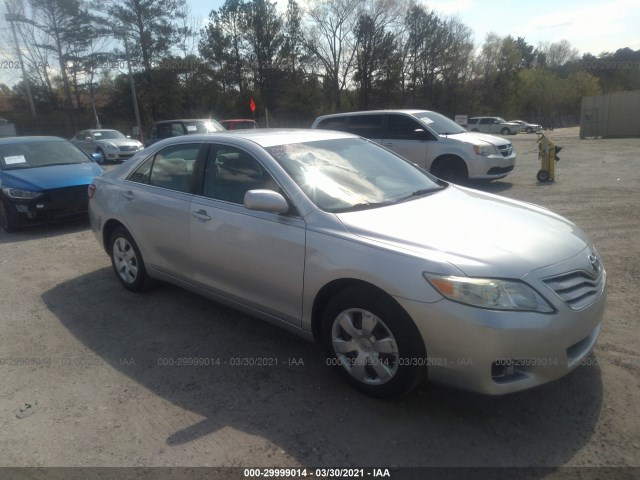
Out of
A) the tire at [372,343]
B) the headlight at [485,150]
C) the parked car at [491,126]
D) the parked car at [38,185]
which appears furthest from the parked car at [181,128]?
the parked car at [491,126]

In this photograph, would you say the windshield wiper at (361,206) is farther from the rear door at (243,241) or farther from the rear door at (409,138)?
the rear door at (409,138)

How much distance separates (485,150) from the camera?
385 inches

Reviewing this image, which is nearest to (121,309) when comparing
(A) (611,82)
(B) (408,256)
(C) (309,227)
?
(C) (309,227)

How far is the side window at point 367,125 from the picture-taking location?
10.6m

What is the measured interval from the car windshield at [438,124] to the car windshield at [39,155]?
276 inches

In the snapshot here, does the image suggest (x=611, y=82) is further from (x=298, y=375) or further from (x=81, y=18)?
(x=298, y=375)

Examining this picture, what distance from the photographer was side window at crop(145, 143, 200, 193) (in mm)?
4129

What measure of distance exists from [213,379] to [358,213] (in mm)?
1560

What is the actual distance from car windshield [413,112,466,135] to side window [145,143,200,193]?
23.2 ft

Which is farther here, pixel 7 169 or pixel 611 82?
pixel 611 82

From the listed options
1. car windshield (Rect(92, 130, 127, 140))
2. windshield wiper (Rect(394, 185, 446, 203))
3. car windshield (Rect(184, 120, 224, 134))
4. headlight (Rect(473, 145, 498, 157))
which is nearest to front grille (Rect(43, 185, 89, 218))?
windshield wiper (Rect(394, 185, 446, 203))

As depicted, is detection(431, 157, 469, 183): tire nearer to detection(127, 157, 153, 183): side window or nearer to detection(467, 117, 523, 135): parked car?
detection(127, 157, 153, 183): side window

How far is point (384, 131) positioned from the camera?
34.5 ft

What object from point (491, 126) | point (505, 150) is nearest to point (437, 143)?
point (505, 150)
